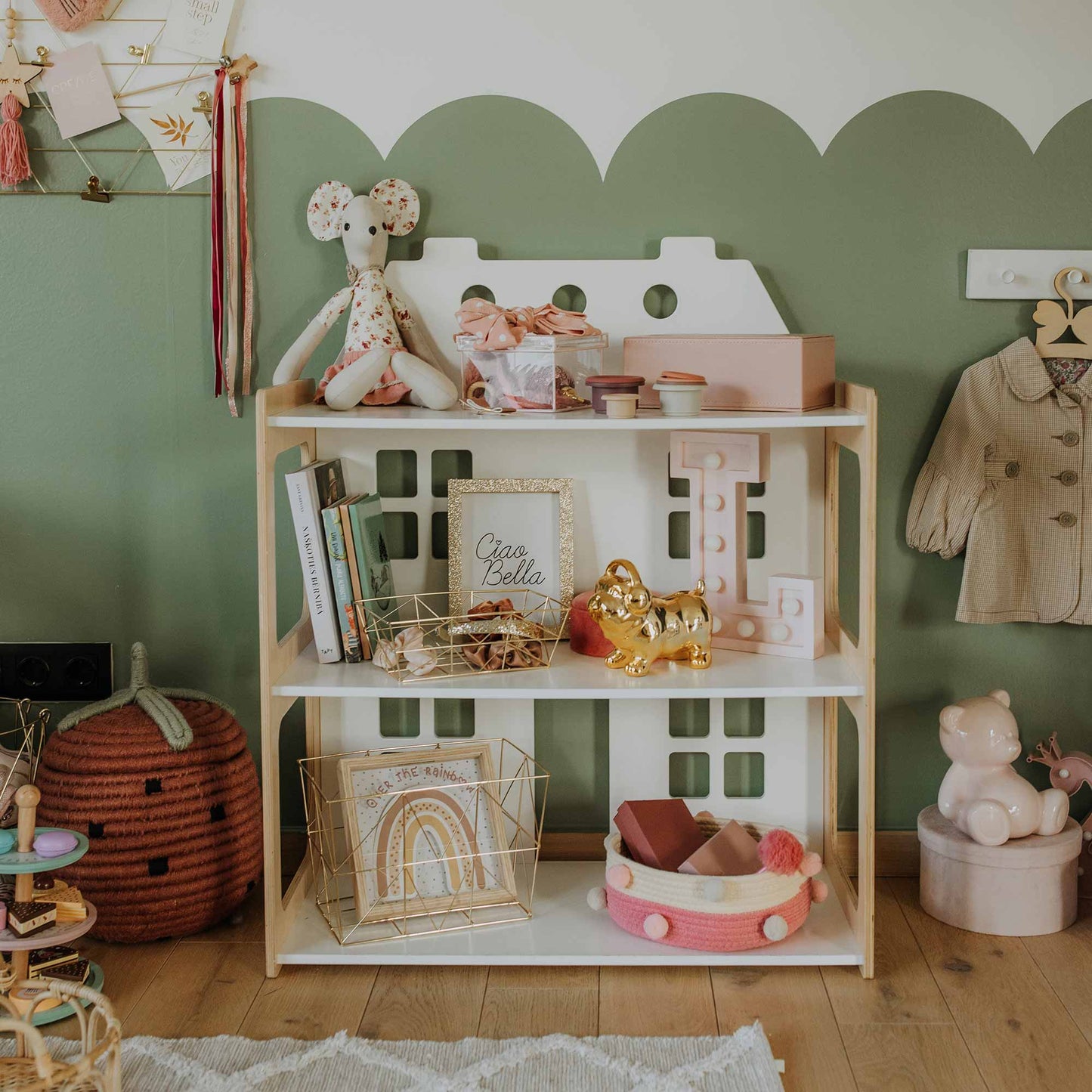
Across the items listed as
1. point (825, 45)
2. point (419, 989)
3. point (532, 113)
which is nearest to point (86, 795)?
point (419, 989)

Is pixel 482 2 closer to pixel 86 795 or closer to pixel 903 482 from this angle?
pixel 903 482

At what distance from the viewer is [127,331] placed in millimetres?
2006

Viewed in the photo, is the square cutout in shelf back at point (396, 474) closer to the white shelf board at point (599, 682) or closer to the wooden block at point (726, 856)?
the white shelf board at point (599, 682)

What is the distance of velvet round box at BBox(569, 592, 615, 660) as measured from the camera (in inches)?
74.3

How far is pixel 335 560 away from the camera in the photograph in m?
1.83

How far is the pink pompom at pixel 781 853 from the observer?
69.6 inches

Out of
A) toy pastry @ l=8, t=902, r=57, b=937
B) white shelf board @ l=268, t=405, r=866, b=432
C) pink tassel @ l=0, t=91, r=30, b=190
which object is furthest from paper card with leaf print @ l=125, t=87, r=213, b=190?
toy pastry @ l=8, t=902, r=57, b=937

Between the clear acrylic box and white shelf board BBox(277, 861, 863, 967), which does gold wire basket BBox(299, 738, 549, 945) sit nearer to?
white shelf board BBox(277, 861, 863, 967)

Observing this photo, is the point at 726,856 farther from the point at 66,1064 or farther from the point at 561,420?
the point at 66,1064

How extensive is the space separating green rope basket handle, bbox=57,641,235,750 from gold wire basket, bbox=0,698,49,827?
0.24 ft

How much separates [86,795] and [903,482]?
1.37 metres

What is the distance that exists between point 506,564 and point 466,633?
19 cm

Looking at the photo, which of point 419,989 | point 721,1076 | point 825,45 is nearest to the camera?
point 721,1076

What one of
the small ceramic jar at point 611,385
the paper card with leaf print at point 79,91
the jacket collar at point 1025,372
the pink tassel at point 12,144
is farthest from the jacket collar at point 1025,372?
the pink tassel at point 12,144
